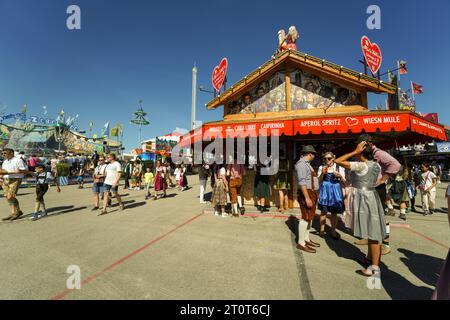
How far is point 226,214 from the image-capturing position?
696 cm

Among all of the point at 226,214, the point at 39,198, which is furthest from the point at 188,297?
the point at 39,198

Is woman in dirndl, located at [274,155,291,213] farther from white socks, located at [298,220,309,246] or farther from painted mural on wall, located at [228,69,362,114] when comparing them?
white socks, located at [298,220,309,246]

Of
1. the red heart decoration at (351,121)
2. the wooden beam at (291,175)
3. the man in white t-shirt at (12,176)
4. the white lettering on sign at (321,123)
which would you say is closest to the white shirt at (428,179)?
the red heart decoration at (351,121)

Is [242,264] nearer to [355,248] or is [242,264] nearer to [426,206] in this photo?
[355,248]

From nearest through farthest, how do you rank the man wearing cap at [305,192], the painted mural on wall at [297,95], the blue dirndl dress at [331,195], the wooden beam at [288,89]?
the man wearing cap at [305,192]
the blue dirndl dress at [331,195]
the painted mural on wall at [297,95]
the wooden beam at [288,89]

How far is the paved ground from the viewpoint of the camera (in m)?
2.76

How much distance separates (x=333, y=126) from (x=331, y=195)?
2469 millimetres

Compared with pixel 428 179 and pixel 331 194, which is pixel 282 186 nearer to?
pixel 331 194

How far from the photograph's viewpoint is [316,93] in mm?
8039

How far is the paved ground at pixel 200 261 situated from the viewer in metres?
2.76

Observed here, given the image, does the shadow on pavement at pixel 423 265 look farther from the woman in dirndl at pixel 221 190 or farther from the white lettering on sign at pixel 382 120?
the woman in dirndl at pixel 221 190

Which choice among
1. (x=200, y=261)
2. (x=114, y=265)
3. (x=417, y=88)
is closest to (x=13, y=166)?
(x=114, y=265)
